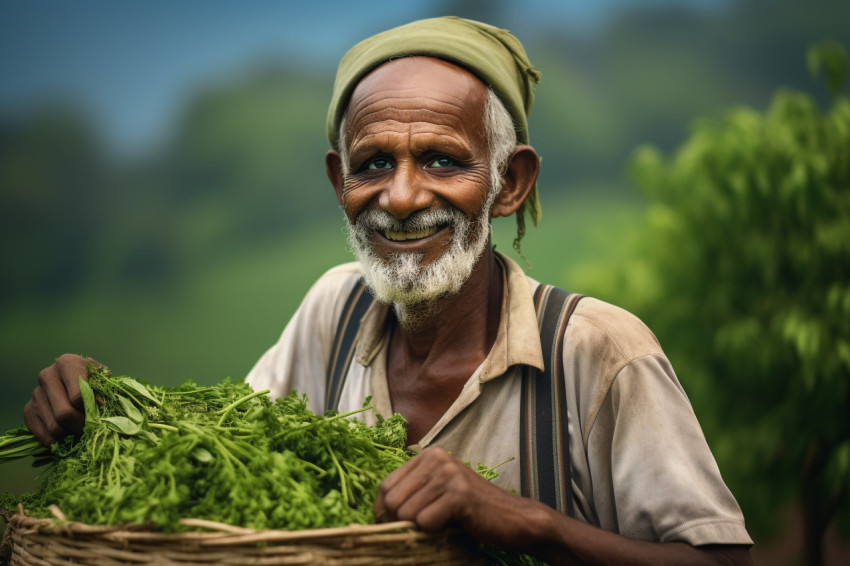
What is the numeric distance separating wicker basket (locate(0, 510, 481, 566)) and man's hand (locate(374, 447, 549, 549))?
6 centimetres

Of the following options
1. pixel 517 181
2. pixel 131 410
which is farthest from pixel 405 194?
pixel 131 410

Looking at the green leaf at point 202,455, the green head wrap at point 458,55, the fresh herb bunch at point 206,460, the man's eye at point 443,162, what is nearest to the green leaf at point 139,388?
the fresh herb bunch at point 206,460

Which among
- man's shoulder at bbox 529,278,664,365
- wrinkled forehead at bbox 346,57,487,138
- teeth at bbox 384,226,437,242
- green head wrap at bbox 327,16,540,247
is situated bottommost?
man's shoulder at bbox 529,278,664,365

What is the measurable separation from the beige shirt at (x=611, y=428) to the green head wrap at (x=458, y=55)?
0.77 metres

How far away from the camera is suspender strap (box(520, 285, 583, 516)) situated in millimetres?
2797

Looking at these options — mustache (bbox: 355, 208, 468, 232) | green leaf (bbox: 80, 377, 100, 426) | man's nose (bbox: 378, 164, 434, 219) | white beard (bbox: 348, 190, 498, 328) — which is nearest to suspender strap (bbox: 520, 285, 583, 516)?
white beard (bbox: 348, 190, 498, 328)

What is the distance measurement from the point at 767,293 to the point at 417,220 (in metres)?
4.60

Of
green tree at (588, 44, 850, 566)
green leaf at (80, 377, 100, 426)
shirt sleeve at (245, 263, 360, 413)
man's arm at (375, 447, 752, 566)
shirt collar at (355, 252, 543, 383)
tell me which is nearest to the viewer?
man's arm at (375, 447, 752, 566)

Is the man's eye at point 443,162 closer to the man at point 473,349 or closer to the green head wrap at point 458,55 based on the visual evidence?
the man at point 473,349

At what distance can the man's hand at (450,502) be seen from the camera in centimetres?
220

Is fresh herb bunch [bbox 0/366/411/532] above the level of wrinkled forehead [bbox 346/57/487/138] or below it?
below

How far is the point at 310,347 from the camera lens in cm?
377

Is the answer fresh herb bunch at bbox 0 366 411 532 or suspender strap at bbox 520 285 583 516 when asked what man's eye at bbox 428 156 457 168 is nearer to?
suspender strap at bbox 520 285 583 516

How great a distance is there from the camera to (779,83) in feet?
29.9
